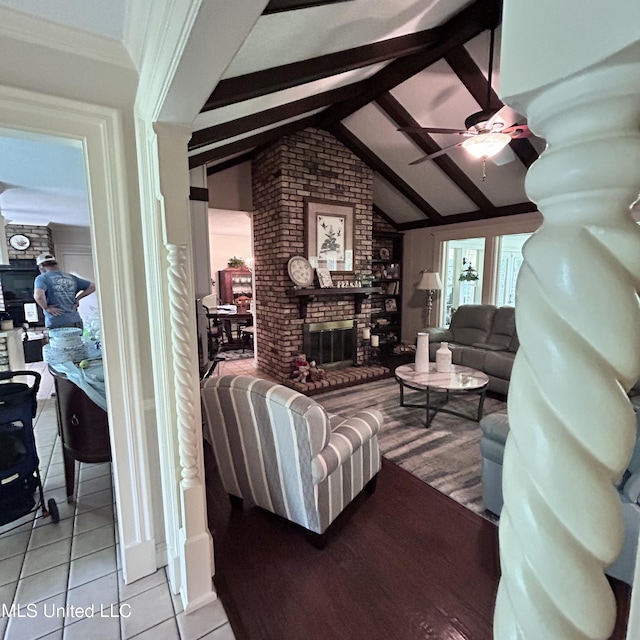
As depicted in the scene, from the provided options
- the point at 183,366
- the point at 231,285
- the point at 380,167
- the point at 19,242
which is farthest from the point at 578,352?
the point at 231,285

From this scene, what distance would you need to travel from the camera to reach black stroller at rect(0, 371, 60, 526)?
5.80 ft

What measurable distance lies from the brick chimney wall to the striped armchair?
2749 mm

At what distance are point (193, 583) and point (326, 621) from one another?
1.94ft

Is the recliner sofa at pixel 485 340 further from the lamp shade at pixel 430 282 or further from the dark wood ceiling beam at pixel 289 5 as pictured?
the dark wood ceiling beam at pixel 289 5

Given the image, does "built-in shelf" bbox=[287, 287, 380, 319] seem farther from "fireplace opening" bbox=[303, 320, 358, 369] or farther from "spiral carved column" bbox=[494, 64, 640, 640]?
"spiral carved column" bbox=[494, 64, 640, 640]

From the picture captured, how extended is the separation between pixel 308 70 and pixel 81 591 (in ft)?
10.6

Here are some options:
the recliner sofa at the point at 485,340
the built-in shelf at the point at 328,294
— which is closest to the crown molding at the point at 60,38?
the built-in shelf at the point at 328,294

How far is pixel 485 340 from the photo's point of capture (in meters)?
4.71

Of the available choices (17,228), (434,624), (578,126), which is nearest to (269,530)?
(434,624)

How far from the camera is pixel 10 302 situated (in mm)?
5754

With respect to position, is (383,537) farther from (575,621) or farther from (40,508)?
(40,508)

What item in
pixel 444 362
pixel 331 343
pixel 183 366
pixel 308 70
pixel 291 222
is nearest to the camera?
pixel 183 366

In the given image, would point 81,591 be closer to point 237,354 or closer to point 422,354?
point 422,354

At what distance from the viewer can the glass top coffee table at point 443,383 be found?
3143 mm
